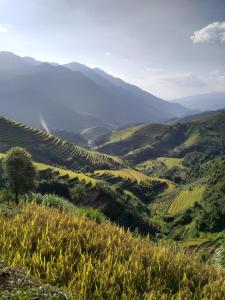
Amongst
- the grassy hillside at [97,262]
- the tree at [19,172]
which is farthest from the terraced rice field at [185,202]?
the grassy hillside at [97,262]

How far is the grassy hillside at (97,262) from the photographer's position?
605 cm

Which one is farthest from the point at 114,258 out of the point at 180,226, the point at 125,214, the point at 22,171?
the point at 180,226

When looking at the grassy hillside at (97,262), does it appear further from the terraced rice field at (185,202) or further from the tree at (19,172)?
the terraced rice field at (185,202)

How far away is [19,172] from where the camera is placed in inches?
2763

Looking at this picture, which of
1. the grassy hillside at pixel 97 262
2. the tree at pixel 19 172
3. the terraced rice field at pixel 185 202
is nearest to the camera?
the grassy hillside at pixel 97 262

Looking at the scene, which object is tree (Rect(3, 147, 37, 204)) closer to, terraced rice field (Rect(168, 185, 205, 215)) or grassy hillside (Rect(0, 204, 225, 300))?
grassy hillside (Rect(0, 204, 225, 300))

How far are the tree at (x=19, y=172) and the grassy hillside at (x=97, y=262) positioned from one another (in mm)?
62311

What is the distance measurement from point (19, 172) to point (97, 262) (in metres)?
65.5

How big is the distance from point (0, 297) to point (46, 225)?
11.4ft

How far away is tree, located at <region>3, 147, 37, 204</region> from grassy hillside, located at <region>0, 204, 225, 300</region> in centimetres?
6231

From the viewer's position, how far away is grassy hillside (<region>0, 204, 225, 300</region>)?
6.05m

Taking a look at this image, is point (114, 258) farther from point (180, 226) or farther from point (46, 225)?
point (180, 226)

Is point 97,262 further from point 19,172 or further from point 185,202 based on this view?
point 185,202

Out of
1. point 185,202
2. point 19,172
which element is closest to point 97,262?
point 19,172
